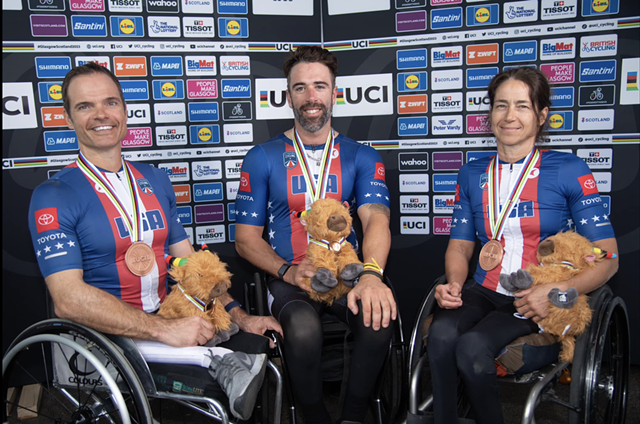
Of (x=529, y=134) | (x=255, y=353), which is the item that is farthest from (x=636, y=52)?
(x=255, y=353)

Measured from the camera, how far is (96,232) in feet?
5.84

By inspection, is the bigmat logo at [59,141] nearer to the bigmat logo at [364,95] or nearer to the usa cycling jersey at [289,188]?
the usa cycling jersey at [289,188]

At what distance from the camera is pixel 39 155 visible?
8.86 ft

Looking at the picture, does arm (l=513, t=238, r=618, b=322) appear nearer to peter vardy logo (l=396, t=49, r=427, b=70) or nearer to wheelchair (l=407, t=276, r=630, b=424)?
wheelchair (l=407, t=276, r=630, b=424)

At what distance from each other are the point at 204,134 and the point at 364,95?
103 cm

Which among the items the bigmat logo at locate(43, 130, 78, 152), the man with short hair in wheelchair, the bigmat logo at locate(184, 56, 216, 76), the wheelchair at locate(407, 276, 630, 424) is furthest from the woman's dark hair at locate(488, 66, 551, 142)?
the bigmat logo at locate(43, 130, 78, 152)

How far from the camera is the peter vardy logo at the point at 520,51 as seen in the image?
2.75 m

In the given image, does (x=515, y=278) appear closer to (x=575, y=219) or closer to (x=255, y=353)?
(x=575, y=219)

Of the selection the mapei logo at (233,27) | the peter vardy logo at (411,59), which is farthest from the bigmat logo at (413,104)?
the mapei logo at (233,27)

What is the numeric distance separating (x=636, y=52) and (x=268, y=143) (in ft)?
6.81

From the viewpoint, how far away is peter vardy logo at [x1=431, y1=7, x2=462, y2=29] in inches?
112

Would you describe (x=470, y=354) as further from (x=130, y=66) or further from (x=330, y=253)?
(x=130, y=66)

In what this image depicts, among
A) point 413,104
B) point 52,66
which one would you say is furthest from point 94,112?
point 413,104

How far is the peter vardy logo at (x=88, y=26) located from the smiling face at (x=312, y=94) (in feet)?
3.94
